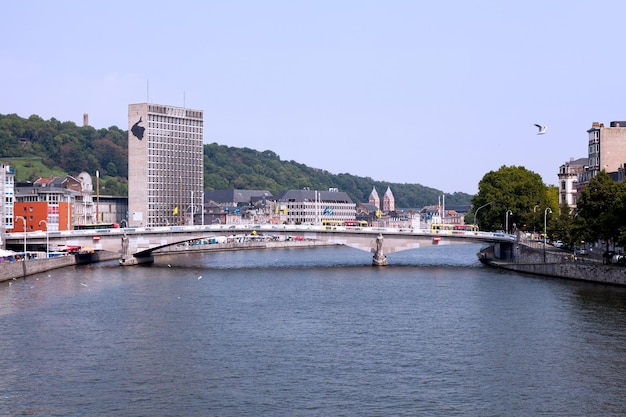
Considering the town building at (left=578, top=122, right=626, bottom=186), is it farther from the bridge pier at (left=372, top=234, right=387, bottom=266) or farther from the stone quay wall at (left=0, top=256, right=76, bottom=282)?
the stone quay wall at (left=0, top=256, right=76, bottom=282)

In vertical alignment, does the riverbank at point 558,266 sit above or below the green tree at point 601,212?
below

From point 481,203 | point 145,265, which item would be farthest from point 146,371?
point 481,203

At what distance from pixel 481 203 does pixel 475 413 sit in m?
126

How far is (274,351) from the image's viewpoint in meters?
65.6

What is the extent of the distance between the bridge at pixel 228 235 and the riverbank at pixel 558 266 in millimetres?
6739

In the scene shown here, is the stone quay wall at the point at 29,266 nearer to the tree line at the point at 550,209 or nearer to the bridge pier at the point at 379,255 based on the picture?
the bridge pier at the point at 379,255

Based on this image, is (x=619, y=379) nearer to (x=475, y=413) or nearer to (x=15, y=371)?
(x=475, y=413)

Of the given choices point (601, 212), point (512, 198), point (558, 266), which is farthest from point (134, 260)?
point (601, 212)

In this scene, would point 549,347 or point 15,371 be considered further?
point 549,347

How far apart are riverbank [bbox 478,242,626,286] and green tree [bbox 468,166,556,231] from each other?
13300 millimetres

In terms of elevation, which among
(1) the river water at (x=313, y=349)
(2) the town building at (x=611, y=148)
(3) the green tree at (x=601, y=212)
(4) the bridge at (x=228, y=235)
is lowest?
(1) the river water at (x=313, y=349)

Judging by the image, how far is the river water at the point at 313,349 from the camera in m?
52.3

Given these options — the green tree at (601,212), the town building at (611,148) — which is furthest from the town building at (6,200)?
the town building at (611,148)

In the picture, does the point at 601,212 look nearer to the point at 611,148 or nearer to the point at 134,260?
the point at 611,148
